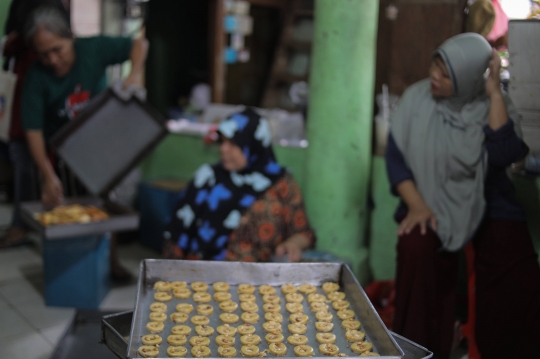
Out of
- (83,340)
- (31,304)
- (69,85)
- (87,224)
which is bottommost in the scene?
(31,304)

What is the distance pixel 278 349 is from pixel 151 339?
0.32 metres

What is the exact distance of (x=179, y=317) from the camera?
1.52 metres

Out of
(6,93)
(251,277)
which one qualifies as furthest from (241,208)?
(6,93)

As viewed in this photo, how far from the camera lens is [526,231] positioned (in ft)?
6.66

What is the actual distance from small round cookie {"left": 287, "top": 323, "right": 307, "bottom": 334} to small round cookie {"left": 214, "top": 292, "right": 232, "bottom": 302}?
0.70 feet

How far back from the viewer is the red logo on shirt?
285 centimetres

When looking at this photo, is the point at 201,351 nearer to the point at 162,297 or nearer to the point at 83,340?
the point at 162,297

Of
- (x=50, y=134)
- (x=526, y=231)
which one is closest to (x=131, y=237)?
(x=50, y=134)

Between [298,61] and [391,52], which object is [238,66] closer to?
[298,61]

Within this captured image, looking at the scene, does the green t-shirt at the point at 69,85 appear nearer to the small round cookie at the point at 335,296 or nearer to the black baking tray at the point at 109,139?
the black baking tray at the point at 109,139

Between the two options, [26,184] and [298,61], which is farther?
[298,61]

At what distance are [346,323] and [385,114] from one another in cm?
155

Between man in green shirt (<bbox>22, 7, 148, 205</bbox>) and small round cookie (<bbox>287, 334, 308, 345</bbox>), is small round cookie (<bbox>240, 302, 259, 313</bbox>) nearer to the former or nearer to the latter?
small round cookie (<bbox>287, 334, 308, 345</bbox>)

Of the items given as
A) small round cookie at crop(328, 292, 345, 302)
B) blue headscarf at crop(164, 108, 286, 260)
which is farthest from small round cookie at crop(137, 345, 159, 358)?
blue headscarf at crop(164, 108, 286, 260)
